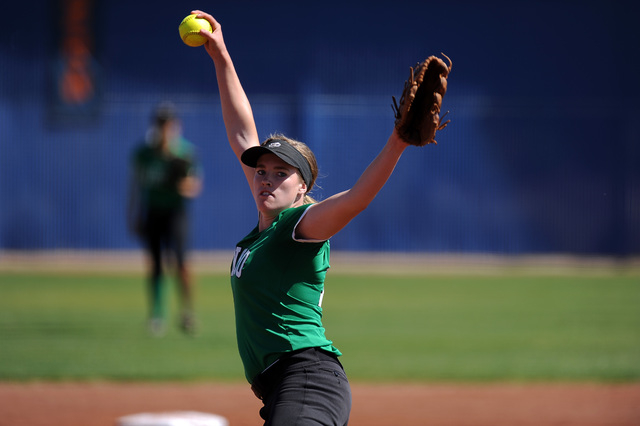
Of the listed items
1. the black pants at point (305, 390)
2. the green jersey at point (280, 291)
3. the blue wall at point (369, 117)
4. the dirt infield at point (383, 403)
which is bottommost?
the black pants at point (305, 390)

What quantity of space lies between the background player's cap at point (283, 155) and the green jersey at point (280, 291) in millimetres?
188

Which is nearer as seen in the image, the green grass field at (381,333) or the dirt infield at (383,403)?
the dirt infield at (383,403)

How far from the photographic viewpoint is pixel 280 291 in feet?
10.1

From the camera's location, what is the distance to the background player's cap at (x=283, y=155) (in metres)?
3.13

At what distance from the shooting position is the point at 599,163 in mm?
21141

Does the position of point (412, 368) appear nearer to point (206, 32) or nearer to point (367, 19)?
point (206, 32)

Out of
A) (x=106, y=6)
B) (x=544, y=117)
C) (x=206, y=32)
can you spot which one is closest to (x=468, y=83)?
(x=544, y=117)

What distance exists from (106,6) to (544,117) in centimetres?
1115

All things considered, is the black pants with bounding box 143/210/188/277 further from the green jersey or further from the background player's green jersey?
the green jersey

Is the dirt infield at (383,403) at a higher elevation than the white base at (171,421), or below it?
higher

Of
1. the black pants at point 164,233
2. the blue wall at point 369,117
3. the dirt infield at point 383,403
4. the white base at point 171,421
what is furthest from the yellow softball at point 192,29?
the blue wall at point 369,117

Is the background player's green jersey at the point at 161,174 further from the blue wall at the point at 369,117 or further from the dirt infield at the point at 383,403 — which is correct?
the blue wall at the point at 369,117

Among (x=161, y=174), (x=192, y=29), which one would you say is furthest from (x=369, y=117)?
(x=192, y=29)

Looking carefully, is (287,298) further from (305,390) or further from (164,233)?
(164,233)
